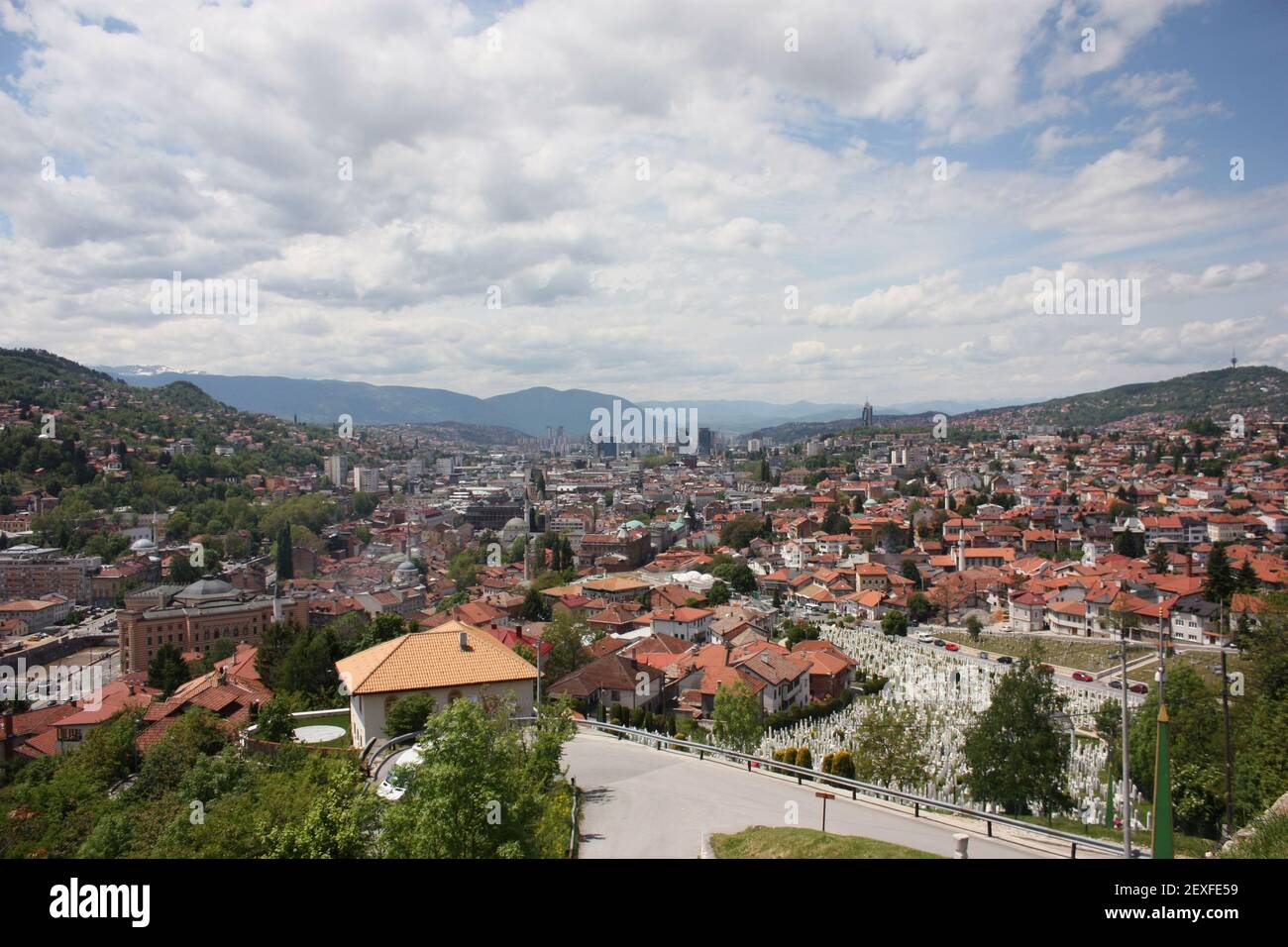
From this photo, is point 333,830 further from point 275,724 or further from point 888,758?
point 888,758

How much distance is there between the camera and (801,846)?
5695mm

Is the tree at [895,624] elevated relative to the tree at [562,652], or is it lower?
lower

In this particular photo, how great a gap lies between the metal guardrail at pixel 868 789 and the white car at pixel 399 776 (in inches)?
72.1

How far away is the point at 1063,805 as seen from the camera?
34.7ft

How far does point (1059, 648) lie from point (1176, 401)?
10172cm

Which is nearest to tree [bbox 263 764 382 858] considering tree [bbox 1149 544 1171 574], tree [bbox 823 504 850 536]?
tree [bbox 1149 544 1171 574]

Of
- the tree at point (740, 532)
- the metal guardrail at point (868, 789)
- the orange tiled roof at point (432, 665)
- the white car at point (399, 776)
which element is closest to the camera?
the metal guardrail at point (868, 789)

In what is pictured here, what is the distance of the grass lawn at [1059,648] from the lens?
25.6m

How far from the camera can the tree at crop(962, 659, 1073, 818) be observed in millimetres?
10546

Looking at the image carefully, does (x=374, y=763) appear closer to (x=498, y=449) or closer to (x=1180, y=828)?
(x=1180, y=828)

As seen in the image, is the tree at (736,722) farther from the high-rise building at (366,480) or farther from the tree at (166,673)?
the high-rise building at (366,480)

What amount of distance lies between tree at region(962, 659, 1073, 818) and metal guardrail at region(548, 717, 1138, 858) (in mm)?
1471

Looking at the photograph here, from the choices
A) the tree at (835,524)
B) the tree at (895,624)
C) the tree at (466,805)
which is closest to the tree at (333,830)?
the tree at (466,805)
